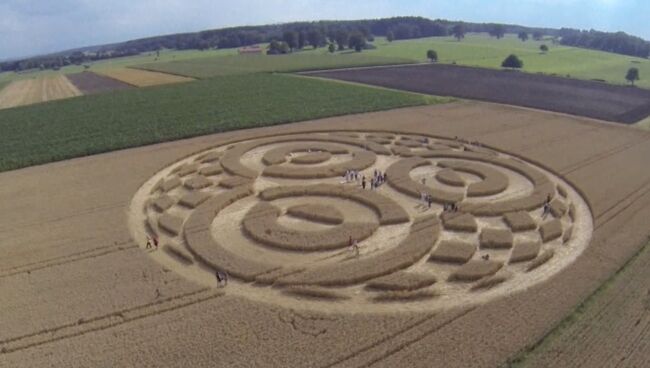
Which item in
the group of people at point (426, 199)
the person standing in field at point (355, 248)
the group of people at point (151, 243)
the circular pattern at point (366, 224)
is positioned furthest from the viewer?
the group of people at point (426, 199)

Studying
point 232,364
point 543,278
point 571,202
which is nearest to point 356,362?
point 232,364

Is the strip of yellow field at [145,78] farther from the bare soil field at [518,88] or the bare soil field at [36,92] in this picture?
the bare soil field at [518,88]

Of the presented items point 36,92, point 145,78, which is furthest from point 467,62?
point 36,92

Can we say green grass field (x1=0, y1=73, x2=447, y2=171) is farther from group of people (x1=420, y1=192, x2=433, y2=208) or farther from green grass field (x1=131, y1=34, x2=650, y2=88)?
group of people (x1=420, y1=192, x2=433, y2=208)

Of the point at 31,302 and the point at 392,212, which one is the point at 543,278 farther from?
the point at 31,302

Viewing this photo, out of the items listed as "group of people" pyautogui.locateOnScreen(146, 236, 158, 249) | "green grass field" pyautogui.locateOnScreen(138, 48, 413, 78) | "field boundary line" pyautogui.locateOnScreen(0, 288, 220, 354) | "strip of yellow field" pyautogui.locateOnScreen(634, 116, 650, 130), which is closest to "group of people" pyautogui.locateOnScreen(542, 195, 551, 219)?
"field boundary line" pyautogui.locateOnScreen(0, 288, 220, 354)

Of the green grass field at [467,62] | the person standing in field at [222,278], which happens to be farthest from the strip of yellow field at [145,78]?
the person standing in field at [222,278]
